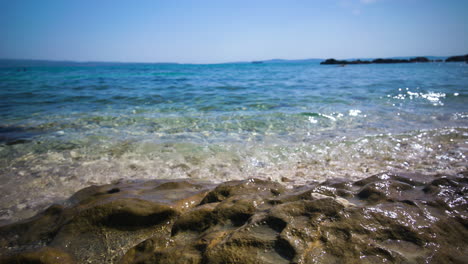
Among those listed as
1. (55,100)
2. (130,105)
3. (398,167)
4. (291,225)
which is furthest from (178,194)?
(55,100)

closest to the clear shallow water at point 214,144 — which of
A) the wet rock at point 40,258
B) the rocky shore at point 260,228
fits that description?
the rocky shore at point 260,228

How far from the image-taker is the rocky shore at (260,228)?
138 centimetres

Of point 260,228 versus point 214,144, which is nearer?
point 260,228

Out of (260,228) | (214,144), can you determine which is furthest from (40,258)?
(214,144)

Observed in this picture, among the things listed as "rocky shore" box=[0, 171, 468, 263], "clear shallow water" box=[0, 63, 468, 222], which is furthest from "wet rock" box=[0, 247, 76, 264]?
"clear shallow water" box=[0, 63, 468, 222]

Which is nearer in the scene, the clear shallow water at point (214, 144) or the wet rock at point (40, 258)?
the wet rock at point (40, 258)

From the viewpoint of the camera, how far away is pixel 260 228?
1.55 metres

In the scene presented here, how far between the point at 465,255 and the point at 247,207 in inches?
53.8

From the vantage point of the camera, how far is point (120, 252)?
1747mm

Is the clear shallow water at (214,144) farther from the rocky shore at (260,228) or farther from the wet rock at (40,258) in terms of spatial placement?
the wet rock at (40,258)

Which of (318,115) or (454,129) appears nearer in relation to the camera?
(454,129)

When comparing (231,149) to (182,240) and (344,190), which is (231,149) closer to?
(344,190)

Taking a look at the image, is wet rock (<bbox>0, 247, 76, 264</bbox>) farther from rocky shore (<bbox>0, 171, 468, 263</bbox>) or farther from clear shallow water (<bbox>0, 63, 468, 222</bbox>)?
clear shallow water (<bbox>0, 63, 468, 222</bbox>)

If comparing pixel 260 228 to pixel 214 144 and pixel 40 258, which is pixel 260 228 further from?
pixel 214 144
